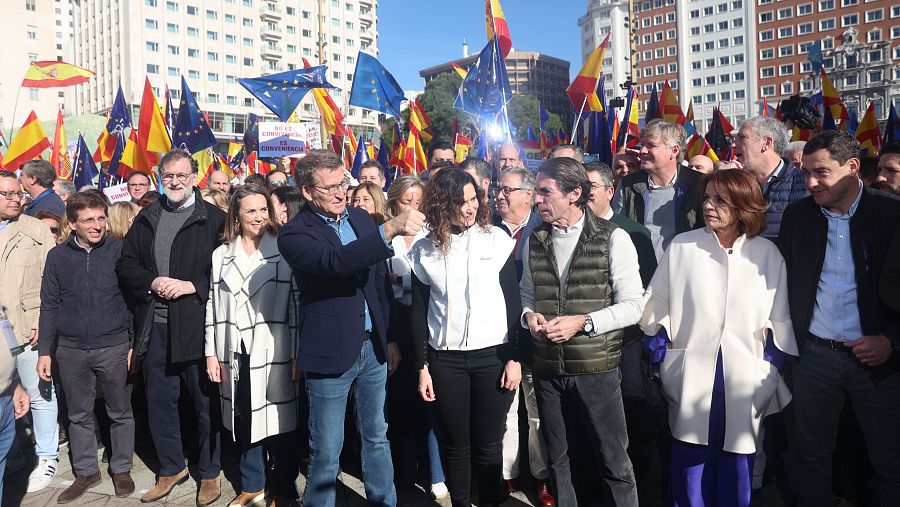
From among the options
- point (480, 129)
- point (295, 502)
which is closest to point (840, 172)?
point (295, 502)

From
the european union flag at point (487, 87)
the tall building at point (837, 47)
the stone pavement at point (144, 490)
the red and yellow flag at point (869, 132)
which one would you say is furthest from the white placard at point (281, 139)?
the tall building at point (837, 47)

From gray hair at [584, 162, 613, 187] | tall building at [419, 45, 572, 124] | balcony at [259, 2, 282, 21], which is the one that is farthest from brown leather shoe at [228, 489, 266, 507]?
tall building at [419, 45, 572, 124]

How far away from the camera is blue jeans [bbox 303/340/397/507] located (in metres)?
3.69

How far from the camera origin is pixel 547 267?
3713 millimetres

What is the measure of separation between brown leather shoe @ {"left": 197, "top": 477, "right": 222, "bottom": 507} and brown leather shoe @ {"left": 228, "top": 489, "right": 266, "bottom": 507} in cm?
19

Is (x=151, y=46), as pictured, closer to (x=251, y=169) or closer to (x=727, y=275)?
(x=251, y=169)

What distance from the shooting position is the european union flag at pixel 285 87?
12.7 meters

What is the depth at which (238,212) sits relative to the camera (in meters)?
4.44

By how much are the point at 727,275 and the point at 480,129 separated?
717 centimetres

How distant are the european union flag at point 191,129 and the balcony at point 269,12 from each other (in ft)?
238

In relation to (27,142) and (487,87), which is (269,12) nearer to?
(27,142)

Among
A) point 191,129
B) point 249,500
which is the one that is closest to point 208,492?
point 249,500

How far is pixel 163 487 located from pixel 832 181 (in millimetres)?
4886

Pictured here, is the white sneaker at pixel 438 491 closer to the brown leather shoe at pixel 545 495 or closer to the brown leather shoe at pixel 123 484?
the brown leather shoe at pixel 545 495
